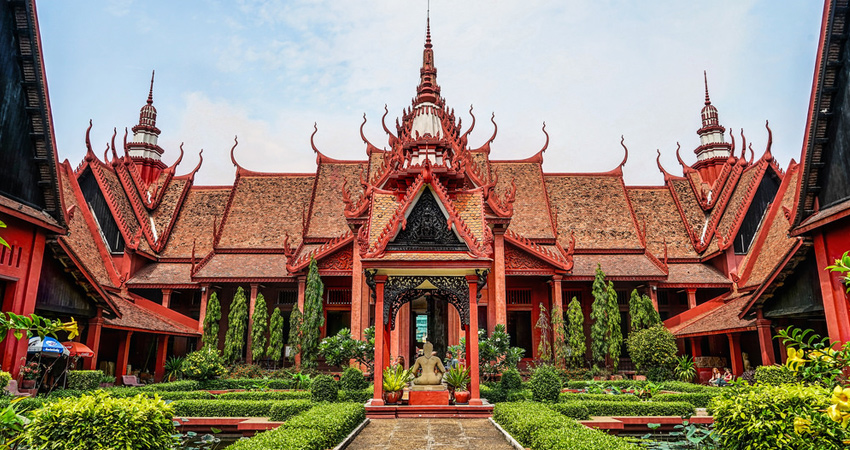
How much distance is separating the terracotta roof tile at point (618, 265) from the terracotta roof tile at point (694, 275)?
2.94 feet

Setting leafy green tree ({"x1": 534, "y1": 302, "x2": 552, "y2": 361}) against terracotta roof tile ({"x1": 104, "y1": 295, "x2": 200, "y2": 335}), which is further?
leafy green tree ({"x1": 534, "y1": 302, "x2": 552, "y2": 361})

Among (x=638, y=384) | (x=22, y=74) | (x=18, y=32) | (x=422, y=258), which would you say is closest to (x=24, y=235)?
(x=22, y=74)

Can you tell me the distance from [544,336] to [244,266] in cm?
1153

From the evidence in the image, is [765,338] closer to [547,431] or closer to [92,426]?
[547,431]

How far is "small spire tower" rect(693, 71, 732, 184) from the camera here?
29.2 meters

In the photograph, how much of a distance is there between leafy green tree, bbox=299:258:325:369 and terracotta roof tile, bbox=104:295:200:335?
13.4 feet

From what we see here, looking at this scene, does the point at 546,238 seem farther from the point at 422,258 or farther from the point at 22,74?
the point at 22,74

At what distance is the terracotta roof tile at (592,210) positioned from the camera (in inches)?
897

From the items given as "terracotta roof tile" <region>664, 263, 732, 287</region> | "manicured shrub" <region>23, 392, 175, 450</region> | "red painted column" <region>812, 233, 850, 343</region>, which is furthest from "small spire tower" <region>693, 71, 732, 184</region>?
"manicured shrub" <region>23, 392, 175, 450</region>

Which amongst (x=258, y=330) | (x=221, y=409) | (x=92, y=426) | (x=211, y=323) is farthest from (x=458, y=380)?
(x=211, y=323)

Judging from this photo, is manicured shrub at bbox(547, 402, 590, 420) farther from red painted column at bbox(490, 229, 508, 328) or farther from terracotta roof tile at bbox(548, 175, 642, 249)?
terracotta roof tile at bbox(548, 175, 642, 249)

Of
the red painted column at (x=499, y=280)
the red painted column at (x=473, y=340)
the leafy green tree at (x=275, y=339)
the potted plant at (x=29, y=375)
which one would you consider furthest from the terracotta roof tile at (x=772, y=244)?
the potted plant at (x=29, y=375)

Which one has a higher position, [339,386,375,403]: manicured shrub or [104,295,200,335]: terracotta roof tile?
[104,295,200,335]: terracotta roof tile

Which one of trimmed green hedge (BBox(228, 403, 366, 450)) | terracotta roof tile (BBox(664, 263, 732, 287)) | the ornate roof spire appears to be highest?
the ornate roof spire
